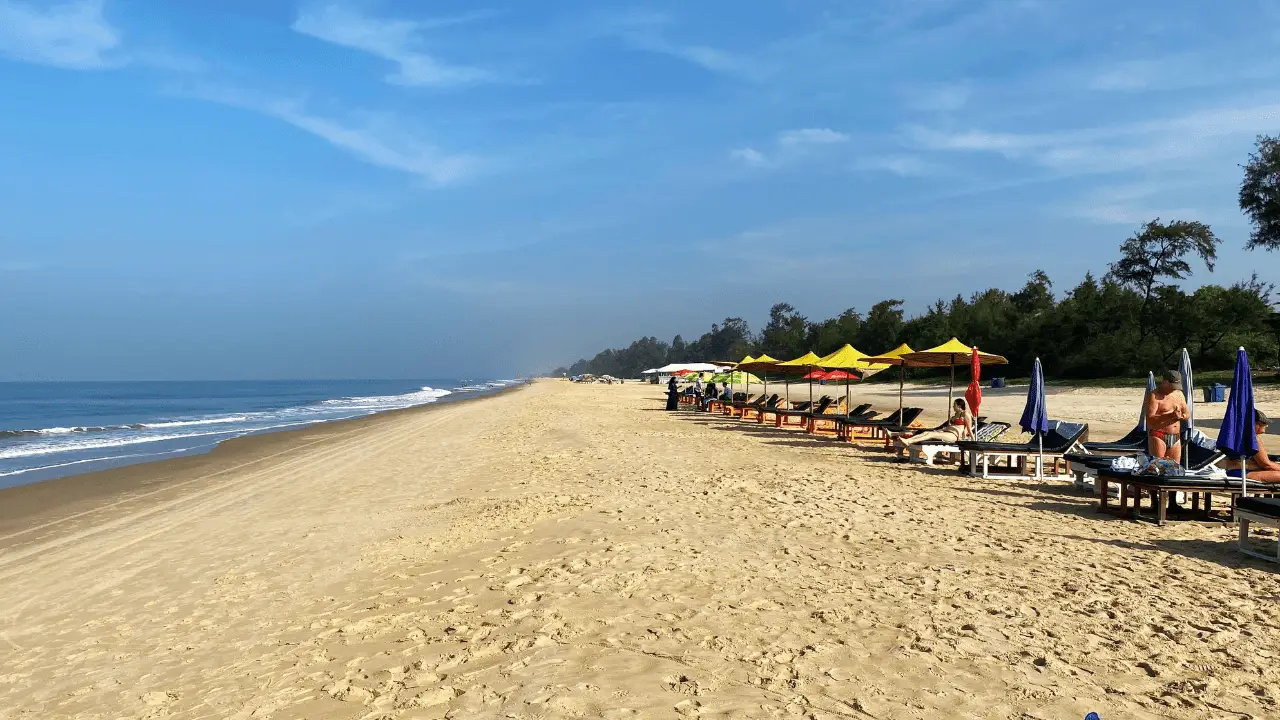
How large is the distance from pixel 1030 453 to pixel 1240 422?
12.8ft

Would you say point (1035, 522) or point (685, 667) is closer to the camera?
point (685, 667)

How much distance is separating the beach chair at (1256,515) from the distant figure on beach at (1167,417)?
220 cm

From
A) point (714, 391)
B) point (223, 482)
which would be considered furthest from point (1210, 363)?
point (223, 482)

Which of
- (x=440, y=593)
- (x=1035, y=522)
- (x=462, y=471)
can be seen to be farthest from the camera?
(x=462, y=471)

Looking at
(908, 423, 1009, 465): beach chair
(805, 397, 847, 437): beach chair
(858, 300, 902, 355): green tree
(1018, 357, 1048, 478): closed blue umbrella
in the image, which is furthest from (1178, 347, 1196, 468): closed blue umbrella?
(858, 300, 902, 355): green tree

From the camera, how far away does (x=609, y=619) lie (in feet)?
15.0

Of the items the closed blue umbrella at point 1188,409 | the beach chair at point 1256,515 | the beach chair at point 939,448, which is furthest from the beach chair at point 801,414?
the beach chair at point 1256,515

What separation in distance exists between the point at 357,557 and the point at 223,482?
23.8ft

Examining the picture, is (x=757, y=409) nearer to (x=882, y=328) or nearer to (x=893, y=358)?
(x=893, y=358)

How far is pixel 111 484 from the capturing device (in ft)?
40.7

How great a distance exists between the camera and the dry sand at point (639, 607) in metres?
3.58

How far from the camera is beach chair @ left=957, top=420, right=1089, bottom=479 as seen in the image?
10.6 metres

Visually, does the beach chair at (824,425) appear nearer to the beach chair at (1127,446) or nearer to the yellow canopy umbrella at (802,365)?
the yellow canopy umbrella at (802,365)

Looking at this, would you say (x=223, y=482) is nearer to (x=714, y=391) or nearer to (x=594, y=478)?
(x=594, y=478)
